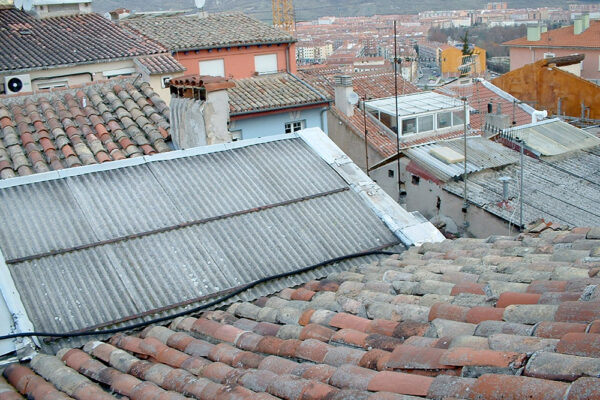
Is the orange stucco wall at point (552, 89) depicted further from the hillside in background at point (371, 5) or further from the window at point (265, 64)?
the hillside in background at point (371, 5)

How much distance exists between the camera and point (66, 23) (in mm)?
20031

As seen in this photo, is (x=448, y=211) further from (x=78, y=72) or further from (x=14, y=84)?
(x=78, y=72)

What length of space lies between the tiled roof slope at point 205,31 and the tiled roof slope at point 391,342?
67.7 feet

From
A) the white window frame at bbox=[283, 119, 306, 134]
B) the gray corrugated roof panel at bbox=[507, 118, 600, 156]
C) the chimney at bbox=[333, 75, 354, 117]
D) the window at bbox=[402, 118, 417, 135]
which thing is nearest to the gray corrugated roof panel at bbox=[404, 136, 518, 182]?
the gray corrugated roof panel at bbox=[507, 118, 600, 156]

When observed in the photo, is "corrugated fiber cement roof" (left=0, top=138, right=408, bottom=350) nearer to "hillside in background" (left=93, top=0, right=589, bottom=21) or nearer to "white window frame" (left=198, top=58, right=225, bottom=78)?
"white window frame" (left=198, top=58, right=225, bottom=78)

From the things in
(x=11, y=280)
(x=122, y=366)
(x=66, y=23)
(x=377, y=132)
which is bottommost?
(x=377, y=132)

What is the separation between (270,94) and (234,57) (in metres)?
4.47

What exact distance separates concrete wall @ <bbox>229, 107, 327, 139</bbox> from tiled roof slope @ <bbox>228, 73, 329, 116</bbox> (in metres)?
0.41

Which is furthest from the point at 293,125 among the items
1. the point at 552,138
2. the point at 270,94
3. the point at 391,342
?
the point at 391,342

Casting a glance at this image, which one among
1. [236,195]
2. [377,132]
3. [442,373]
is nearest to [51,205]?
[236,195]

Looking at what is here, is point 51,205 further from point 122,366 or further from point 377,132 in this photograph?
point 377,132

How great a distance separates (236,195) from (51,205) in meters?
2.01

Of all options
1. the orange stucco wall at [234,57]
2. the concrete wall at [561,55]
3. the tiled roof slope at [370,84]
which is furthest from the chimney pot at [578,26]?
the orange stucco wall at [234,57]

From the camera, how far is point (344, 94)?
24375mm
